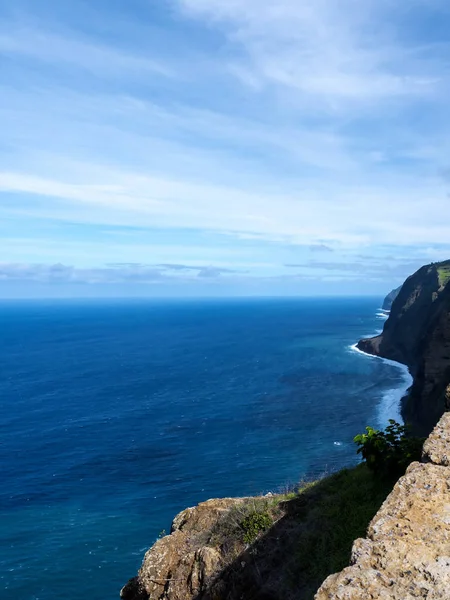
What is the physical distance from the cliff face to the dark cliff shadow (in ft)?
150

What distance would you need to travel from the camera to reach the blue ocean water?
4134 cm

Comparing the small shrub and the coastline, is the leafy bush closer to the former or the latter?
the small shrub

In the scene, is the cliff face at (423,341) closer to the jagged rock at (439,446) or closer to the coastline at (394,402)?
the coastline at (394,402)

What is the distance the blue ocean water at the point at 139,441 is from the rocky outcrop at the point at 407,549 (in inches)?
1428

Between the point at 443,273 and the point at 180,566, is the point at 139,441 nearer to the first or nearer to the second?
the point at 180,566

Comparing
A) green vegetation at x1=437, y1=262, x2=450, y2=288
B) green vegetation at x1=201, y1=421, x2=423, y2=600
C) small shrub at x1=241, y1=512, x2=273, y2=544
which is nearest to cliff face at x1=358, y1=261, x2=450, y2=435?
green vegetation at x1=437, y1=262, x2=450, y2=288

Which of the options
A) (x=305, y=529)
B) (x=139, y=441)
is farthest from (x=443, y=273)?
(x=305, y=529)

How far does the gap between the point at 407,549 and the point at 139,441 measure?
219 feet

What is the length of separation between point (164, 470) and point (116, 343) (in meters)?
123

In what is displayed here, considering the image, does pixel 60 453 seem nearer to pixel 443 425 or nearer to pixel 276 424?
pixel 276 424

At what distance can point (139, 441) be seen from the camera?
68438 mm

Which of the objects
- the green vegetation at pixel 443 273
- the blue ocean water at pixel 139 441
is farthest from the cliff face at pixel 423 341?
the blue ocean water at pixel 139 441

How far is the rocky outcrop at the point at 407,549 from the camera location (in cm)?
551

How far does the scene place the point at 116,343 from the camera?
176 meters
